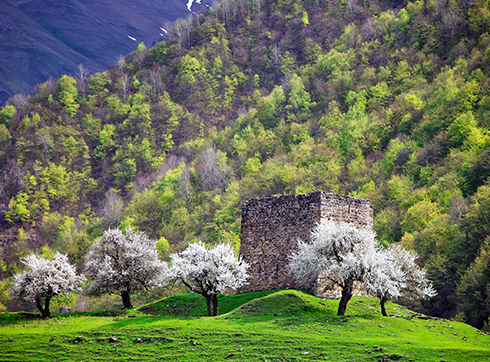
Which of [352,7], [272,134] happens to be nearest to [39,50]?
[272,134]

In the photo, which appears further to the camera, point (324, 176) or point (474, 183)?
point (324, 176)

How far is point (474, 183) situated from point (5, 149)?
115 m

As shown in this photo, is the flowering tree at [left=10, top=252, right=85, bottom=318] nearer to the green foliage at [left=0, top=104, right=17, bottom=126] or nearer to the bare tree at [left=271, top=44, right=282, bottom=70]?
the bare tree at [left=271, top=44, right=282, bottom=70]

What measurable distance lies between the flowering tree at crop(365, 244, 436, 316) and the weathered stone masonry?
142 inches

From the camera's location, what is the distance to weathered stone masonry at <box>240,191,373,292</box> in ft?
106

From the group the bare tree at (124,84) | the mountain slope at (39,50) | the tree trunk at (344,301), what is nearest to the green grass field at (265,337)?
the tree trunk at (344,301)

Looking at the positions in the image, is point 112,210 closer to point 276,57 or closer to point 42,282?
point 276,57

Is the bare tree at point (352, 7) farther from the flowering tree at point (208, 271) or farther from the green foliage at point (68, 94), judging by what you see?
the flowering tree at point (208, 271)

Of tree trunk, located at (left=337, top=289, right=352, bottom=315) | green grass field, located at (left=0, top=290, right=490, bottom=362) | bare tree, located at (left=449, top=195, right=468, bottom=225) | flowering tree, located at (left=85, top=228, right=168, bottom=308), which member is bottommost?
green grass field, located at (left=0, top=290, right=490, bottom=362)

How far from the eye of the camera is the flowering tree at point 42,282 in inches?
1378

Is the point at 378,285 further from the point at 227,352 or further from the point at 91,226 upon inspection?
the point at 91,226

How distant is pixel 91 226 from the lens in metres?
108

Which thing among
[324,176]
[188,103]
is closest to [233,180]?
[324,176]

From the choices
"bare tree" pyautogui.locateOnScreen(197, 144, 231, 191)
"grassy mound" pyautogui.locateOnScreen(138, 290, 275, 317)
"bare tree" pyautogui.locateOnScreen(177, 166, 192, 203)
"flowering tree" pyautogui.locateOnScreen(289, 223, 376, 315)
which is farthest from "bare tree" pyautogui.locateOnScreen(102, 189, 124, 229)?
"flowering tree" pyautogui.locateOnScreen(289, 223, 376, 315)
